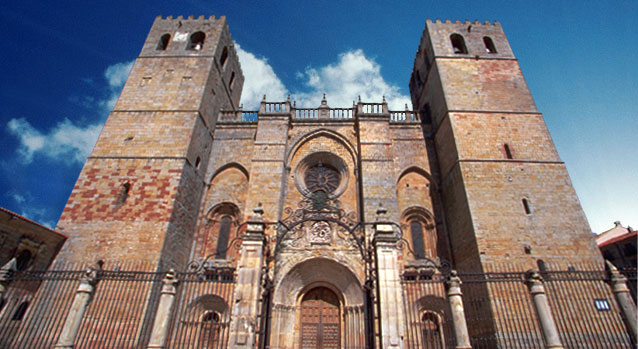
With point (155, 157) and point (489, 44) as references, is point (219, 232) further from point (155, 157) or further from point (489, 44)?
point (489, 44)

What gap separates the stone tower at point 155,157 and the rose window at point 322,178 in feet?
13.3

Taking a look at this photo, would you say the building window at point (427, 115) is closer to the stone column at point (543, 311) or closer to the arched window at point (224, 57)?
the stone column at point (543, 311)

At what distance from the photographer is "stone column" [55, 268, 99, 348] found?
560cm

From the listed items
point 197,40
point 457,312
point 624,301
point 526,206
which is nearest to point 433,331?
point 457,312

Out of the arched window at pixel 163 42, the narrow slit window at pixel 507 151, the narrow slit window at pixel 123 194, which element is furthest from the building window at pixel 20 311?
the narrow slit window at pixel 507 151

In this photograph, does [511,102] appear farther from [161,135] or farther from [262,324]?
[161,135]

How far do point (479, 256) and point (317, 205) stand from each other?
4827 mm

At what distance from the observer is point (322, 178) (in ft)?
41.0

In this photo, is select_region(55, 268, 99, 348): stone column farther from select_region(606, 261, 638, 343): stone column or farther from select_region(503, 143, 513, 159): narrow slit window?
select_region(503, 143, 513, 159): narrow slit window

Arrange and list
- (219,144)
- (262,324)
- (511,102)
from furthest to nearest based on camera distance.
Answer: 1. (219,144)
2. (511,102)
3. (262,324)

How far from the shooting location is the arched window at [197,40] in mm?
14766

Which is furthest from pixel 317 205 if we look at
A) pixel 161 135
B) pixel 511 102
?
pixel 511 102

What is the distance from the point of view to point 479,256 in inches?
334

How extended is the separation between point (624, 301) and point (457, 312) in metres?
2.97
